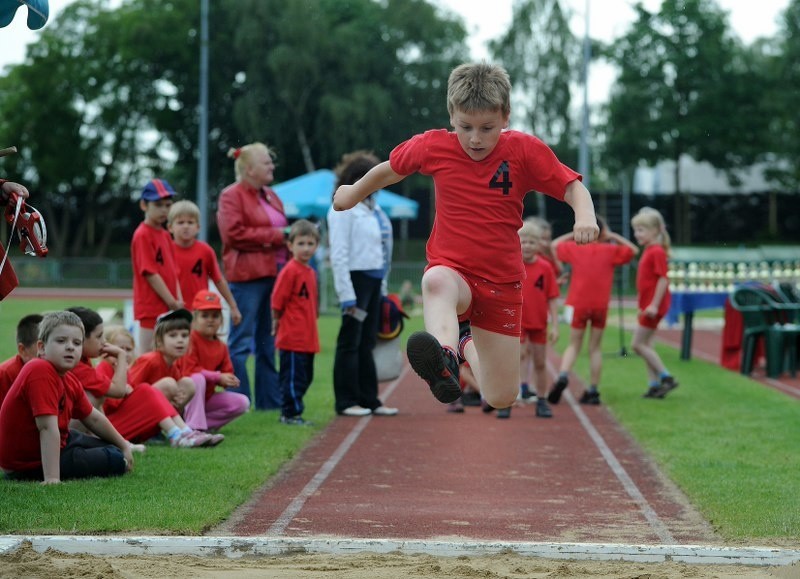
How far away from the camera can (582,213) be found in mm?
5535

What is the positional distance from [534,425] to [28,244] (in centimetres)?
541

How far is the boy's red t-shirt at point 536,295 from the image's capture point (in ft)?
36.4

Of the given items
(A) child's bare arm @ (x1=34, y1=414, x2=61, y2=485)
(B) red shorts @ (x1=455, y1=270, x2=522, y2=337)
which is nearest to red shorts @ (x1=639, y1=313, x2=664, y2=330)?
(B) red shorts @ (x1=455, y1=270, x2=522, y2=337)

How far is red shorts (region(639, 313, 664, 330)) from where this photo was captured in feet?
40.2

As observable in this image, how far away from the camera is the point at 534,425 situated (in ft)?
34.9

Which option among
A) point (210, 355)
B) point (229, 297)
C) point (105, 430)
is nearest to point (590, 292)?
point (229, 297)

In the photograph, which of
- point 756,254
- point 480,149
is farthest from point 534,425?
point 756,254

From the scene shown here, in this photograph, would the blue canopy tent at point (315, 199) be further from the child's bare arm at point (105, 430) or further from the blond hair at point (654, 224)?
the child's bare arm at point (105, 430)

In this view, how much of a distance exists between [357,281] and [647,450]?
9.08ft

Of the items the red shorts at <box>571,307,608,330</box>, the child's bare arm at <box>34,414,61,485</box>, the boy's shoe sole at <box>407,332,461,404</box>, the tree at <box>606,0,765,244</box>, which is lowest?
the child's bare arm at <box>34,414,61,485</box>

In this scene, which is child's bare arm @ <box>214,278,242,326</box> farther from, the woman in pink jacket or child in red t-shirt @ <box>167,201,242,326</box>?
the woman in pink jacket

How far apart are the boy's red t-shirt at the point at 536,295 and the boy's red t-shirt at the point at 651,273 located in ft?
4.88

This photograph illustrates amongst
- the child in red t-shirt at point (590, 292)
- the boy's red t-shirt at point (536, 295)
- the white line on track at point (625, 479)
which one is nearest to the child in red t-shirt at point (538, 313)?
the boy's red t-shirt at point (536, 295)

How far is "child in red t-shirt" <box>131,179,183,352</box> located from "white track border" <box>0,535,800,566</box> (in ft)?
12.2
